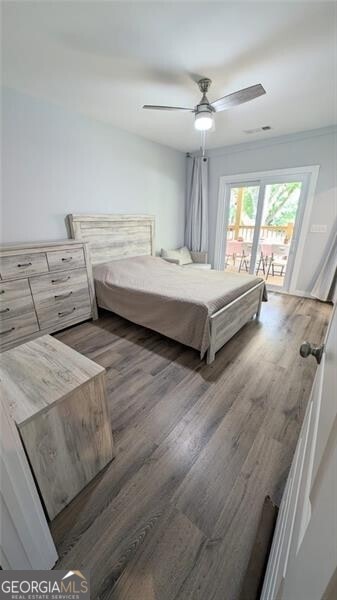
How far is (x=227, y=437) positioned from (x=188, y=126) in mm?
3661

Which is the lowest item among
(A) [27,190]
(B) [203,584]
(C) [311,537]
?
(B) [203,584]

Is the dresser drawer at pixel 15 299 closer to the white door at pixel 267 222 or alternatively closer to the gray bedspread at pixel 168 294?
the gray bedspread at pixel 168 294

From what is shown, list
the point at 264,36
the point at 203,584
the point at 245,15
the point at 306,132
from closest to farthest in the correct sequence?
the point at 203,584 → the point at 245,15 → the point at 264,36 → the point at 306,132

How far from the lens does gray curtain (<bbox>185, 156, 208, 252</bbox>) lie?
448 centimetres

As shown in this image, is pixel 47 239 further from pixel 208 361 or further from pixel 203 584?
pixel 203 584

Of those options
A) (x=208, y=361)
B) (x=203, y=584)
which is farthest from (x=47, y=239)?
(x=203, y=584)

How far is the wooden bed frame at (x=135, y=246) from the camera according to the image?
2262mm

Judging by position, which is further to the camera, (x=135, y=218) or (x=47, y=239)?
(x=135, y=218)

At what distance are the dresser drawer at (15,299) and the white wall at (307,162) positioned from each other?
153 inches

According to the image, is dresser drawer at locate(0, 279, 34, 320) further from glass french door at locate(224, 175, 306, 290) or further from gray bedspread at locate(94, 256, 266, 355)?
glass french door at locate(224, 175, 306, 290)

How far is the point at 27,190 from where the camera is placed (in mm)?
2547

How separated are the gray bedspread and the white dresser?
33cm

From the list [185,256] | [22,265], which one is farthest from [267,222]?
[22,265]

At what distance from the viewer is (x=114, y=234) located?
3447 millimetres
